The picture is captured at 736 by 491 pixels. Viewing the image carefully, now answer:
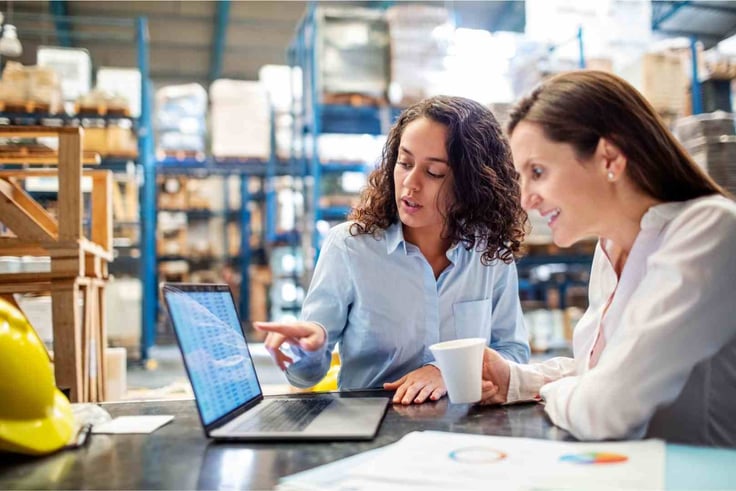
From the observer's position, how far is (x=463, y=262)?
75.2 inches

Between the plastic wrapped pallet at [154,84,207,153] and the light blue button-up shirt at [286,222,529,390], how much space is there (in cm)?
664

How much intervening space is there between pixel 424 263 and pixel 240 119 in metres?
6.51

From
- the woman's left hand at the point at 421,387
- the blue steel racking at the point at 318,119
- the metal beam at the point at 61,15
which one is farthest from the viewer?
the metal beam at the point at 61,15

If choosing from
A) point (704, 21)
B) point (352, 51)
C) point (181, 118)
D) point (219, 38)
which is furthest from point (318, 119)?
point (704, 21)

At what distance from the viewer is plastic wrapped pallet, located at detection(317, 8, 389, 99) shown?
18.9 ft

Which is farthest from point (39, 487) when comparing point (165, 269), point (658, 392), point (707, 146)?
point (165, 269)

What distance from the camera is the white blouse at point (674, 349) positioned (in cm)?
103

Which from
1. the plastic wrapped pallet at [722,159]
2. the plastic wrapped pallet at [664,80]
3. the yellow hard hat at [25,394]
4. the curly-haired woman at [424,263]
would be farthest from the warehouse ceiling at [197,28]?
the yellow hard hat at [25,394]

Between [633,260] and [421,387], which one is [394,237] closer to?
[421,387]

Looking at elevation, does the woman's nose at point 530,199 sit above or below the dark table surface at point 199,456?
above

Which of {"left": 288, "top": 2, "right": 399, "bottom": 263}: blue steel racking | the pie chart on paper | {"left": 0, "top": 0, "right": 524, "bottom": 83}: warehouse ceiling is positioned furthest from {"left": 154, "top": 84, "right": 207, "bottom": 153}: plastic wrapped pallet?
the pie chart on paper

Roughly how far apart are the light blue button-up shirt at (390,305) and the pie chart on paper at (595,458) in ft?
2.87

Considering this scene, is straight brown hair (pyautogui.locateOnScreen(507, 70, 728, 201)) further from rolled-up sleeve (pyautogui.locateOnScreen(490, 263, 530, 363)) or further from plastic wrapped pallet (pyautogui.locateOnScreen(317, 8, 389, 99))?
plastic wrapped pallet (pyautogui.locateOnScreen(317, 8, 389, 99))

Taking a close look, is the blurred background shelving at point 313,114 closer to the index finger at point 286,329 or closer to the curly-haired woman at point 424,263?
the curly-haired woman at point 424,263
